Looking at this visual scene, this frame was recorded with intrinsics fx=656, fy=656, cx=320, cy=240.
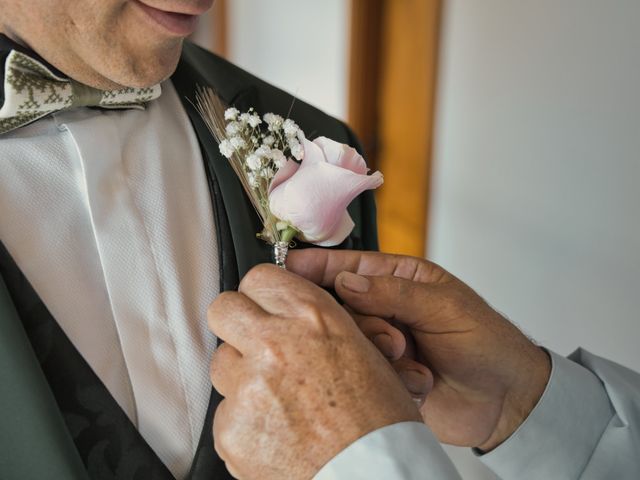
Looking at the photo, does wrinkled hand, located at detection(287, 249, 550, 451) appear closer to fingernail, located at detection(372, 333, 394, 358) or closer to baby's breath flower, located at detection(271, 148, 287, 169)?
fingernail, located at detection(372, 333, 394, 358)

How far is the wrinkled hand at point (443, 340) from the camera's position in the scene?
0.88 meters

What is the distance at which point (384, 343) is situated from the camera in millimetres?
840

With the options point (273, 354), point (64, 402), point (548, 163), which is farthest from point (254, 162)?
point (548, 163)

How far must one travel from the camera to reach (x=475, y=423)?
1066mm

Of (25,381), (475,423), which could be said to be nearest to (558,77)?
(475,423)

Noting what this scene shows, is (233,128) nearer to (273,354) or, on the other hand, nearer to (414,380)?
(273,354)

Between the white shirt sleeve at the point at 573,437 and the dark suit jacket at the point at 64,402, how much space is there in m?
0.49

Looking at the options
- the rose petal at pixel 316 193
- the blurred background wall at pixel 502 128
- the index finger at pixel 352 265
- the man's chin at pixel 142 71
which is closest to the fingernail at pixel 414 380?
the index finger at pixel 352 265

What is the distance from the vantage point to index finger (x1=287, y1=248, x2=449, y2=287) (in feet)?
2.98

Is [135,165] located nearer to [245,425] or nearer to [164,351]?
[164,351]

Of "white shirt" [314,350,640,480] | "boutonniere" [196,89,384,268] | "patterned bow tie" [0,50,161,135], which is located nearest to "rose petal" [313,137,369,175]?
"boutonniere" [196,89,384,268]

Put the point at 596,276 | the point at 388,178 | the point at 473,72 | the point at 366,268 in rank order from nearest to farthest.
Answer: the point at 366,268
the point at 596,276
the point at 473,72
the point at 388,178

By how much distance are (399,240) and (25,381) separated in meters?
1.95

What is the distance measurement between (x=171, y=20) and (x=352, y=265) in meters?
0.41
